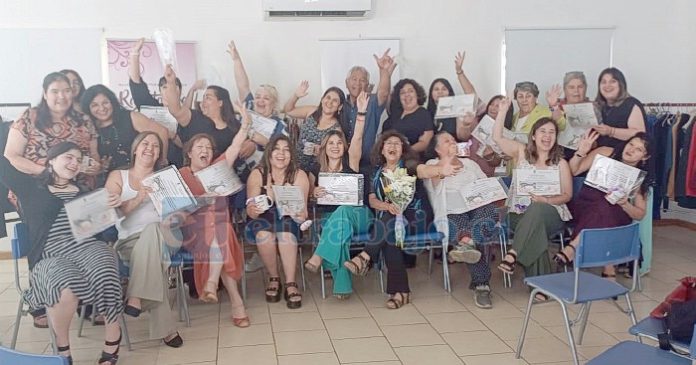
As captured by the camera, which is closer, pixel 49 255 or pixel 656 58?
pixel 49 255

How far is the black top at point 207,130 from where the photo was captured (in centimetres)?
434

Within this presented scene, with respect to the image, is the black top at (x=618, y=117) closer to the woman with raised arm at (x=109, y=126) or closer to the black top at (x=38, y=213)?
the woman with raised arm at (x=109, y=126)

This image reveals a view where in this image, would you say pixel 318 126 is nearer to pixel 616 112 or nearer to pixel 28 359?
pixel 616 112

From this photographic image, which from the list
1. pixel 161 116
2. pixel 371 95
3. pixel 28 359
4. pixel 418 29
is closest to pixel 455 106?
pixel 371 95

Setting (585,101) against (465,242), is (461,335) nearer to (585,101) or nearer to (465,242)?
(465,242)

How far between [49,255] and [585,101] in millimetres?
4017

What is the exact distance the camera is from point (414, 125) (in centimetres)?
481

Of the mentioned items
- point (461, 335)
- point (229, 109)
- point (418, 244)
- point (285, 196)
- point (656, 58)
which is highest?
point (656, 58)

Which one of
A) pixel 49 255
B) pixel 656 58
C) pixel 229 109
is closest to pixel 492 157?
pixel 229 109

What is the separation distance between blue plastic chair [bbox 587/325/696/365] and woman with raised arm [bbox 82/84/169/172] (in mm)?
2999

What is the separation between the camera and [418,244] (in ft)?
13.7

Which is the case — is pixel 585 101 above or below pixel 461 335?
above

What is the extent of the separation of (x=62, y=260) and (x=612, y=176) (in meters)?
3.44

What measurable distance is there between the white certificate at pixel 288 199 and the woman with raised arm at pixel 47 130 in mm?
1151
